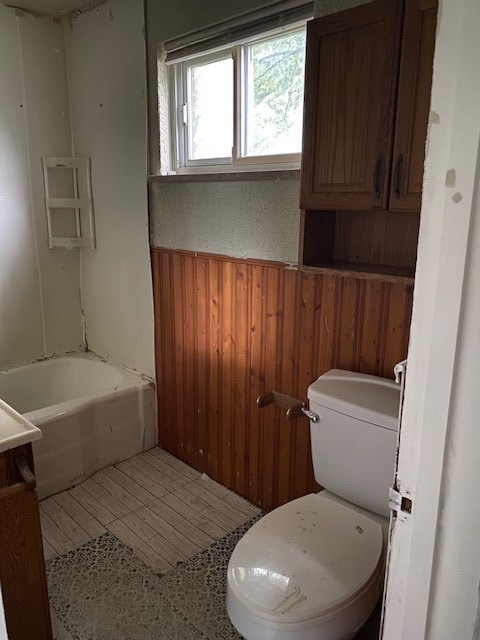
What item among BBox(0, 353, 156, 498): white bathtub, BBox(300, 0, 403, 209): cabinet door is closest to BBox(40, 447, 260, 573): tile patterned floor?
BBox(0, 353, 156, 498): white bathtub

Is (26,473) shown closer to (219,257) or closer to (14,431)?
(14,431)

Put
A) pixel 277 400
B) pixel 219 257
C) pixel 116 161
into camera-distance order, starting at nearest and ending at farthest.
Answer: pixel 277 400
pixel 219 257
pixel 116 161

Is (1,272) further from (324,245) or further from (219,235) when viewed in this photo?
(324,245)

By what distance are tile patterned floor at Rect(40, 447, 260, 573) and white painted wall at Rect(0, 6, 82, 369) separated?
3.21 feet

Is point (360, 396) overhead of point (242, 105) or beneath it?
beneath

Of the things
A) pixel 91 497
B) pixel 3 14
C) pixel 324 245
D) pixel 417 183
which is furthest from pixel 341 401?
pixel 3 14

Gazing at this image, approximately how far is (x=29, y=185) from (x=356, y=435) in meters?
2.26

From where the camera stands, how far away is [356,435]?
1539 millimetres

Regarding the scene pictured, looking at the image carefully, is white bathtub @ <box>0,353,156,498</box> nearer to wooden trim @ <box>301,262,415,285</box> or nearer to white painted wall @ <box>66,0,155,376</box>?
white painted wall @ <box>66,0,155,376</box>

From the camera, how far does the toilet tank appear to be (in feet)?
4.85

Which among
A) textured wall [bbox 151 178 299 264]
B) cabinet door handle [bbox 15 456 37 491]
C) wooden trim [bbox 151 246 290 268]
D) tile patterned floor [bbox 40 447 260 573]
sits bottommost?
tile patterned floor [bbox 40 447 260 573]

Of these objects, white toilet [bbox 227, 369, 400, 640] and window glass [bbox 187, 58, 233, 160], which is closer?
white toilet [bbox 227, 369, 400, 640]

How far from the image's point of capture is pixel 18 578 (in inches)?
Result: 53.6

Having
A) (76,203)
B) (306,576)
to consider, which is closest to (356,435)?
(306,576)
